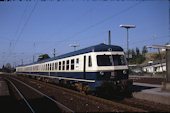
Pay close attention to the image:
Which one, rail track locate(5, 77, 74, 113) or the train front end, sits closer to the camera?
rail track locate(5, 77, 74, 113)

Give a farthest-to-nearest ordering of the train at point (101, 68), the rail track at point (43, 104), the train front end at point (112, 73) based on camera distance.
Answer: the train at point (101, 68) → the train front end at point (112, 73) → the rail track at point (43, 104)

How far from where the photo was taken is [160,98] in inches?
397

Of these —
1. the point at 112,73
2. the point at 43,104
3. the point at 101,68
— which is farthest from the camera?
the point at 112,73

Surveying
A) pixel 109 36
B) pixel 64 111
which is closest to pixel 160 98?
pixel 64 111

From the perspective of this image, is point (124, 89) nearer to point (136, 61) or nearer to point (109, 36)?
point (109, 36)

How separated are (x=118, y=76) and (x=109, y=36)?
18.1 metres

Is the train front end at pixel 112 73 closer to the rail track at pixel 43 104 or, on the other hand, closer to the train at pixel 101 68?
the train at pixel 101 68

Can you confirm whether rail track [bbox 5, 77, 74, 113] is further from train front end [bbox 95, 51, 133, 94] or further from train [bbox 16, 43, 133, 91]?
train front end [bbox 95, 51, 133, 94]

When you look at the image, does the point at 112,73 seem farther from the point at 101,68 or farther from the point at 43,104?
the point at 43,104

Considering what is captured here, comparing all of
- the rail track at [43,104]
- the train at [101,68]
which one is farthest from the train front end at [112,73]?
the rail track at [43,104]

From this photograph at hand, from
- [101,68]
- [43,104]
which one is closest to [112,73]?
[101,68]

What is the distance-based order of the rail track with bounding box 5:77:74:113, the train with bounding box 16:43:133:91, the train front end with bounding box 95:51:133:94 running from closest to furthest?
1. the rail track with bounding box 5:77:74:113
2. the train front end with bounding box 95:51:133:94
3. the train with bounding box 16:43:133:91

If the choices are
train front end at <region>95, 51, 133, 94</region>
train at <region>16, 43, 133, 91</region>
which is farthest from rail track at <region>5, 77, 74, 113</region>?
train front end at <region>95, 51, 133, 94</region>

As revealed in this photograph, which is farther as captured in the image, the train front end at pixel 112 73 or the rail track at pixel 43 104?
the train front end at pixel 112 73
